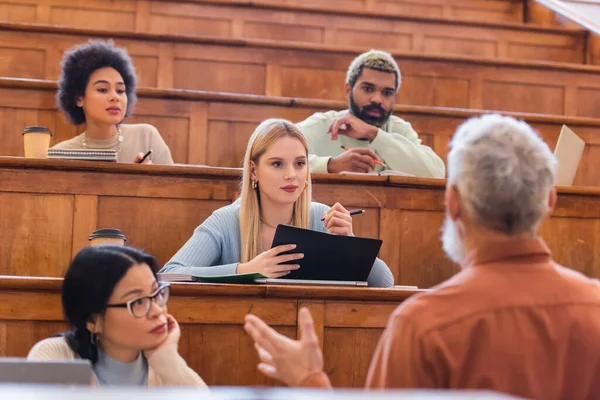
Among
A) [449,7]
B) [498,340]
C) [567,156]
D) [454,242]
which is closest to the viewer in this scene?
[498,340]

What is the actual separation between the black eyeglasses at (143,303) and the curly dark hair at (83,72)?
1286mm

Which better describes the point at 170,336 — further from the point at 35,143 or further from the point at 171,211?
the point at 35,143

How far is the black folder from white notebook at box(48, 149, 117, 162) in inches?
22.3

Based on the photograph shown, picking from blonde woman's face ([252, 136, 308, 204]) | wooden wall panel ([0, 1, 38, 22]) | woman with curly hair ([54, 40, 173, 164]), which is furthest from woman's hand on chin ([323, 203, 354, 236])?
wooden wall panel ([0, 1, 38, 22])

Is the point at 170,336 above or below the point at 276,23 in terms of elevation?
below

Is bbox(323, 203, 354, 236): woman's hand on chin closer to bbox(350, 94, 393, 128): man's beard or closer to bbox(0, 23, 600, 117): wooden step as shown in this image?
bbox(350, 94, 393, 128): man's beard

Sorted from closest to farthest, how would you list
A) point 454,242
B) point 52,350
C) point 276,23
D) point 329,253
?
1. point 454,242
2. point 52,350
3. point 329,253
4. point 276,23

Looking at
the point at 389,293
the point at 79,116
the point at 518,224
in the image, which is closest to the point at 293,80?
the point at 79,116

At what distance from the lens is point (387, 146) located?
243 centimetres

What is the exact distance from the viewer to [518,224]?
936 millimetres

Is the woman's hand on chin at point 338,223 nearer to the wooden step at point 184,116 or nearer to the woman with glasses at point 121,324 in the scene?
the woman with glasses at point 121,324

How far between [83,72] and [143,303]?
4.41 feet

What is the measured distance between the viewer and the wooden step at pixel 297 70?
295cm

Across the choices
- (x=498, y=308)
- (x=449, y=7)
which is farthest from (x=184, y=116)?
(x=498, y=308)
